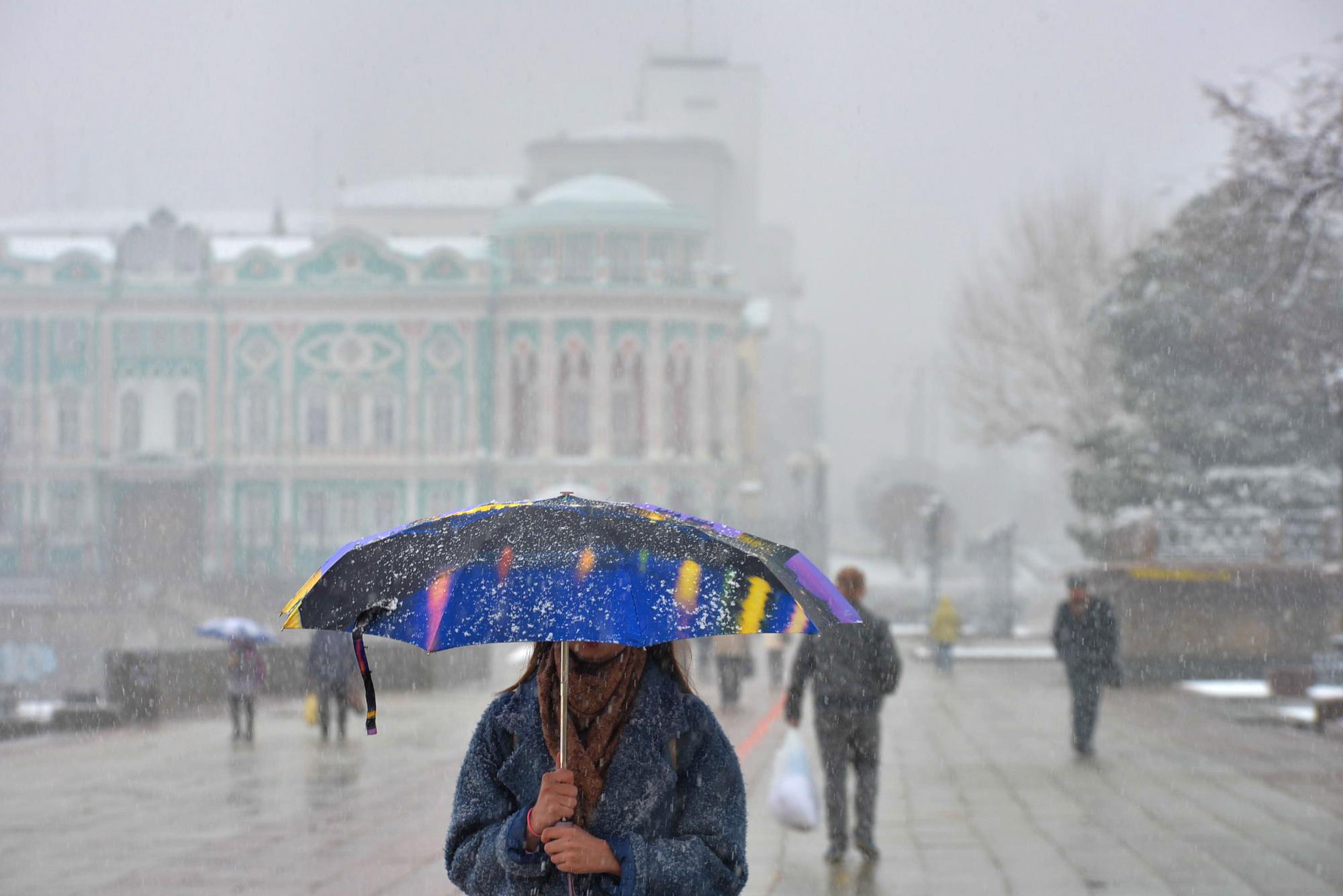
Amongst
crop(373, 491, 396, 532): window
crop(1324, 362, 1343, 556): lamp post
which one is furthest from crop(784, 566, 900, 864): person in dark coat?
crop(373, 491, 396, 532): window

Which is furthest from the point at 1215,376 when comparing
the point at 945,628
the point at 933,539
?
the point at 933,539

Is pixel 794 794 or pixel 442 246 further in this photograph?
pixel 442 246

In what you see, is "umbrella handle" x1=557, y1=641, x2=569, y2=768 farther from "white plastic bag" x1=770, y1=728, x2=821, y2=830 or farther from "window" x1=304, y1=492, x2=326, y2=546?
"window" x1=304, y1=492, x2=326, y2=546

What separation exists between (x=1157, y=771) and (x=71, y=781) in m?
7.48

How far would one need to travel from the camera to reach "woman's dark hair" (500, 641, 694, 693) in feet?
11.8

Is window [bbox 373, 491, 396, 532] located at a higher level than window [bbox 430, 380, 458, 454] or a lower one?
lower

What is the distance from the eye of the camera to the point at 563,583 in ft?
11.2

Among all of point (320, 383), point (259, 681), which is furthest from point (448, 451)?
point (259, 681)

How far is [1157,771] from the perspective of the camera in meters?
13.4

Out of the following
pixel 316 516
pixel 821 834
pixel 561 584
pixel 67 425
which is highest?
pixel 67 425

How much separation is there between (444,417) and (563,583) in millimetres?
61012

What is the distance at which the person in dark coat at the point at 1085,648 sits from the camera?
13.8 meters

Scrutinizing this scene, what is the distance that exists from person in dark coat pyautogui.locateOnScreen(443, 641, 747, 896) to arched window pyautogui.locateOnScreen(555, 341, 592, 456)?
60.2 m

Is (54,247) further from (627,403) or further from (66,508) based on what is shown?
(627,403)
